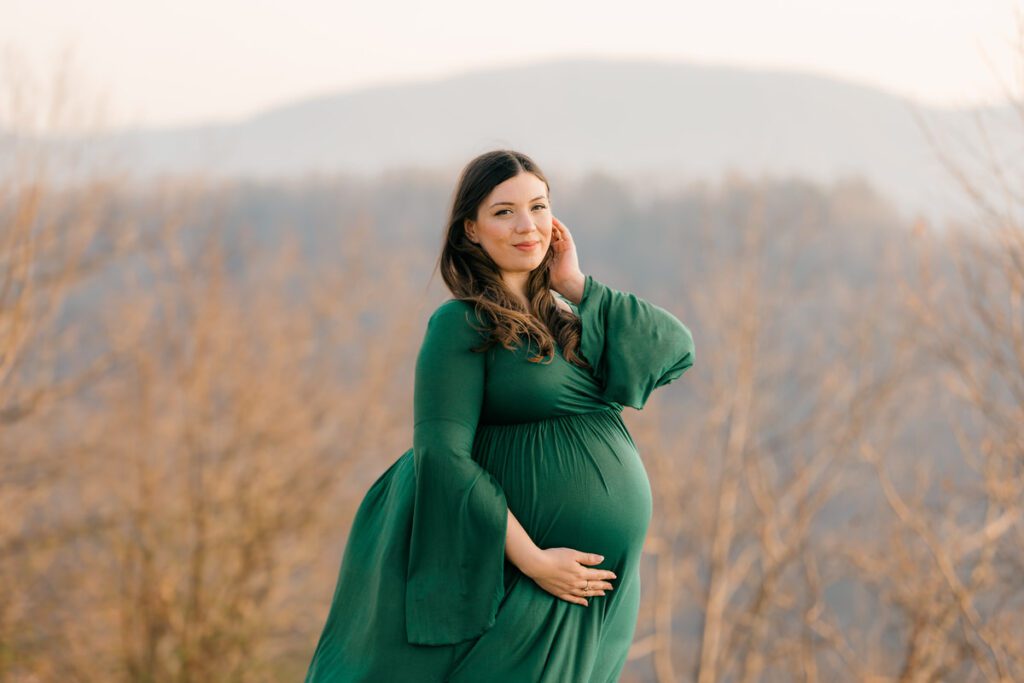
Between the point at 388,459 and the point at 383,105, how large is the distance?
37484mm

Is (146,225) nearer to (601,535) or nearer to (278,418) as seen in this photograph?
(278,418)

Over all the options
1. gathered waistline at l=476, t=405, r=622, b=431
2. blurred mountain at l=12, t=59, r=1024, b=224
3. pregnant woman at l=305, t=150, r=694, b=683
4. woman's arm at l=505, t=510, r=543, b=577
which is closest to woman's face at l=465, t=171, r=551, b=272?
pregnant woman at l=305, t=150, r=694, b=683

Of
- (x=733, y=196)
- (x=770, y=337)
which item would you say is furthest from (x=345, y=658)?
(x=733, y=196)

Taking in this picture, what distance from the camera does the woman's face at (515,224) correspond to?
228cm

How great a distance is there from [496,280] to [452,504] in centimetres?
48

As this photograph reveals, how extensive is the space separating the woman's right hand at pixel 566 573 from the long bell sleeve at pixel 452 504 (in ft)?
0.25

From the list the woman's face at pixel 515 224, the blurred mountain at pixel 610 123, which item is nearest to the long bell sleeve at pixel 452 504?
the woman's face at pixel 515 224

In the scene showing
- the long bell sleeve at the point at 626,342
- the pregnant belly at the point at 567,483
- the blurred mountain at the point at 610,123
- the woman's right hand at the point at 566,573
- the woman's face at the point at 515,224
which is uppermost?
the blurred mountain at the point at 610,123

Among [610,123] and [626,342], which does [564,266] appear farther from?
[610,123]

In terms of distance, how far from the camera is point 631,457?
2363 millimetres

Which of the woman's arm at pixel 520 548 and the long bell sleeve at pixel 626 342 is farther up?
the long bell sleeve at pixel 626 342

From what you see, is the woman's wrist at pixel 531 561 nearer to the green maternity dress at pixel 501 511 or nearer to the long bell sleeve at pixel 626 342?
the green maternity dress at pixel 501 511

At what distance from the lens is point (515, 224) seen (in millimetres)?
2277

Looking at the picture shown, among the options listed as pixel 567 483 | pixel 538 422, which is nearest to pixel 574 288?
pixel 538 422
